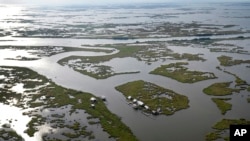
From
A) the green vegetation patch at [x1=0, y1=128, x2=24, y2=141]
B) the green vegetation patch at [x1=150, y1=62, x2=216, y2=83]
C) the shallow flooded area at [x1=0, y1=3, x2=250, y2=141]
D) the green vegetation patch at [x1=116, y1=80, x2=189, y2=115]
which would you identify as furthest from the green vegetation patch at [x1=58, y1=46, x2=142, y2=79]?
the green vegetation patch at [x1=0, y1=128, x2=24, y2=141]

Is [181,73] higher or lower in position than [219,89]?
higher

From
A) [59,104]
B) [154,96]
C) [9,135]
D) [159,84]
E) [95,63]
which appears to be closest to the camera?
[9,135]

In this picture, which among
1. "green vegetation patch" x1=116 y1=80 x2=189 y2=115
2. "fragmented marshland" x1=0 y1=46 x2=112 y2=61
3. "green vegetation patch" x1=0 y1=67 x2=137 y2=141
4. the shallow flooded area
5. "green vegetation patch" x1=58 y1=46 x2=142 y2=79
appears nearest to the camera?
"green vegetation patch" x1=0 y1=67 x2=137 y2=141

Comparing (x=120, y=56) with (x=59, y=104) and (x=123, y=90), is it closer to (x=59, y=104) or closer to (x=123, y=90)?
(x=123, y=90)

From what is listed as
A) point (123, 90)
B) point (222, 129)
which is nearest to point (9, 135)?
point (123, 90)

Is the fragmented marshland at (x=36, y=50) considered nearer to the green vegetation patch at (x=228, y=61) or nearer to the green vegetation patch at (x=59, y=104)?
the green vegetation patch at (x=59, y=104)

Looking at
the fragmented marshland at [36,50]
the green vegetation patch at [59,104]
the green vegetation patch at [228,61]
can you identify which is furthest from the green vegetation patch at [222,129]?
the fragmented marshland at [36,50]

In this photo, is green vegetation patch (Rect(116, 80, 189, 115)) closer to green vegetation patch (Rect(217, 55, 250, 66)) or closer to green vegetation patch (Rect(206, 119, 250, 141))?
green vegetation patch (Rect(206, 119, 250, 141))
